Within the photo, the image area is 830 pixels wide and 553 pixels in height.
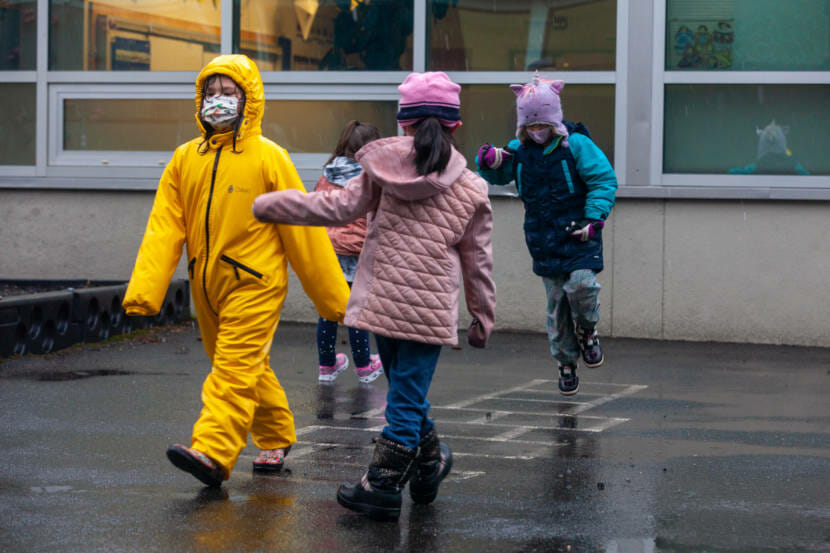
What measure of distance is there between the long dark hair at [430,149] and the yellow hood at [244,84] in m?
0.98

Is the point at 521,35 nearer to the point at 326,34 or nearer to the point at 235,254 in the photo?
the point at 326,34

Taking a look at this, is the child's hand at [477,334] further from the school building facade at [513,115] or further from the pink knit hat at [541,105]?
the school building facade at [513,115]

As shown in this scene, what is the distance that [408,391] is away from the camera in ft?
16.3

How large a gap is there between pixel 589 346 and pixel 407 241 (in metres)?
3.17

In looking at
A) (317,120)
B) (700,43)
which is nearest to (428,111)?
(700,43)

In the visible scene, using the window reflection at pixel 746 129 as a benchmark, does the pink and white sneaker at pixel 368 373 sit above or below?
below

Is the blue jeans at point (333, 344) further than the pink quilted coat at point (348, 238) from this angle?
No

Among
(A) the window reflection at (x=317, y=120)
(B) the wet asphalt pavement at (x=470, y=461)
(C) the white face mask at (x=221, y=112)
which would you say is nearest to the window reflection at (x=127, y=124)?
(A) the window reflection at (x=317, y=120)

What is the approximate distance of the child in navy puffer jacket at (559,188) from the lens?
7.51m

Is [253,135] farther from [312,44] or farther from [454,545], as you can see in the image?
[312,44]

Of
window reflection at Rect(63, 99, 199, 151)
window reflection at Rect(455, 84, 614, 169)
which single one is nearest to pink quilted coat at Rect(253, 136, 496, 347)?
window reflection at Rect(455, 84, 614, 169)

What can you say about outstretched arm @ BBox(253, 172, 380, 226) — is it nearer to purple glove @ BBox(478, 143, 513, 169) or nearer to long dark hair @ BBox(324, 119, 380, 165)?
purple glove @ BBox(478, 143, 513, 169)

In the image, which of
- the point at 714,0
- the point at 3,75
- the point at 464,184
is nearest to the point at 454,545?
the point at 464,184

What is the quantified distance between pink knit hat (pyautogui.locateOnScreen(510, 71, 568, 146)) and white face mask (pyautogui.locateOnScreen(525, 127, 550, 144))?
0.17 feet
